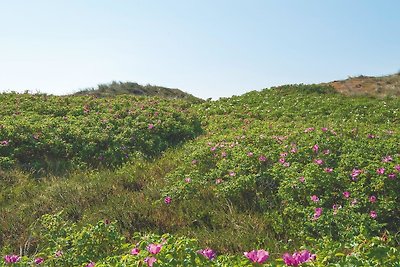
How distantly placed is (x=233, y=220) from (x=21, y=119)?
882 cm

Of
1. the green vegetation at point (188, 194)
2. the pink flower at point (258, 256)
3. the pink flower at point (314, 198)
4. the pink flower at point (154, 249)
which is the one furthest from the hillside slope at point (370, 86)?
the pink flower at point (154, 249)

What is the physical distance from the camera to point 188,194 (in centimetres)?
789

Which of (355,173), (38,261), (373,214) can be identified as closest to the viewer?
(38,261)

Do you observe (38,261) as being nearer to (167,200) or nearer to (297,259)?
(297,259)

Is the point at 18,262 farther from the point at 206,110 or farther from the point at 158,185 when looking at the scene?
the point at 206,110

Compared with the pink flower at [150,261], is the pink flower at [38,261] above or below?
below

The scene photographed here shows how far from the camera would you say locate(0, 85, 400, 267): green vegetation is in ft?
15.4

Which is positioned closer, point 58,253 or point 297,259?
point 297,259

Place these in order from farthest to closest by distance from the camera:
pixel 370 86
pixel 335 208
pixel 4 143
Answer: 1. pixel 370 86
2. pixel 4 143
3. pixel 335 208

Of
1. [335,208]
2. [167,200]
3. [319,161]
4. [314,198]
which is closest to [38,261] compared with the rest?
[167,200]

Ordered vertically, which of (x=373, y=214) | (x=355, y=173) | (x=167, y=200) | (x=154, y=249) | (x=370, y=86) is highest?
(x=370, y=86)

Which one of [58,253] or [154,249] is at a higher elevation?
[154,249]

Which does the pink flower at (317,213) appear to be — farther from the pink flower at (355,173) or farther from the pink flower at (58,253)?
the pink flower at (58,253)

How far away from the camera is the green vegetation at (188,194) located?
185 inches
